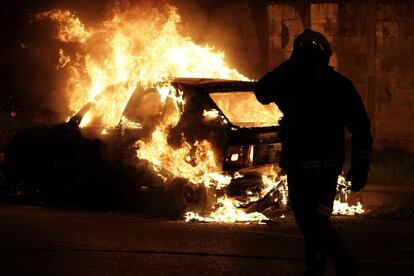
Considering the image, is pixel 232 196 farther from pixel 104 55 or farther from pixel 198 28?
pixel 198 28

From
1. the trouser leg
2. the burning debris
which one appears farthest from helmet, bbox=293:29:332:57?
the burning debris

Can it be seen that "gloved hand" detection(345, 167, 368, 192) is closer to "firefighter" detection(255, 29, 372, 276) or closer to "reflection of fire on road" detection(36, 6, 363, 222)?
"firefighter" detection(255, 29, 372, 276)

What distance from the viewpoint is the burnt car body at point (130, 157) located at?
Answer: 32.7 ft

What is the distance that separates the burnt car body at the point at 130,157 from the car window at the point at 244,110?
44 mm

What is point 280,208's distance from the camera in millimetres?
10344

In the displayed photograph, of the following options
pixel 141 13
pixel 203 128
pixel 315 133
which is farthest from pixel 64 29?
pixel 315 133

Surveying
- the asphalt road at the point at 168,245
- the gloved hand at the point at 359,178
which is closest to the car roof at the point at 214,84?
the asphalt road at the point at 168,245

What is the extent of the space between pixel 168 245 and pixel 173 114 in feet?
7.71

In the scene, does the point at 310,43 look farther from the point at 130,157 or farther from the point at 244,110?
the point at 244,110

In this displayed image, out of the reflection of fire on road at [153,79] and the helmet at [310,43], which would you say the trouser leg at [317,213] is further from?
the reflection of fire on road at [153,79]

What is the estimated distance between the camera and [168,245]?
27.2 feet

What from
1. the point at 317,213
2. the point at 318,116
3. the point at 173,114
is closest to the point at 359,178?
the point at 317,213

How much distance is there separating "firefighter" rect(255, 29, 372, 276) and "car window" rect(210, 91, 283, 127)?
449 centimetres

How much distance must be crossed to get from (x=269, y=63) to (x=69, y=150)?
238 inches
